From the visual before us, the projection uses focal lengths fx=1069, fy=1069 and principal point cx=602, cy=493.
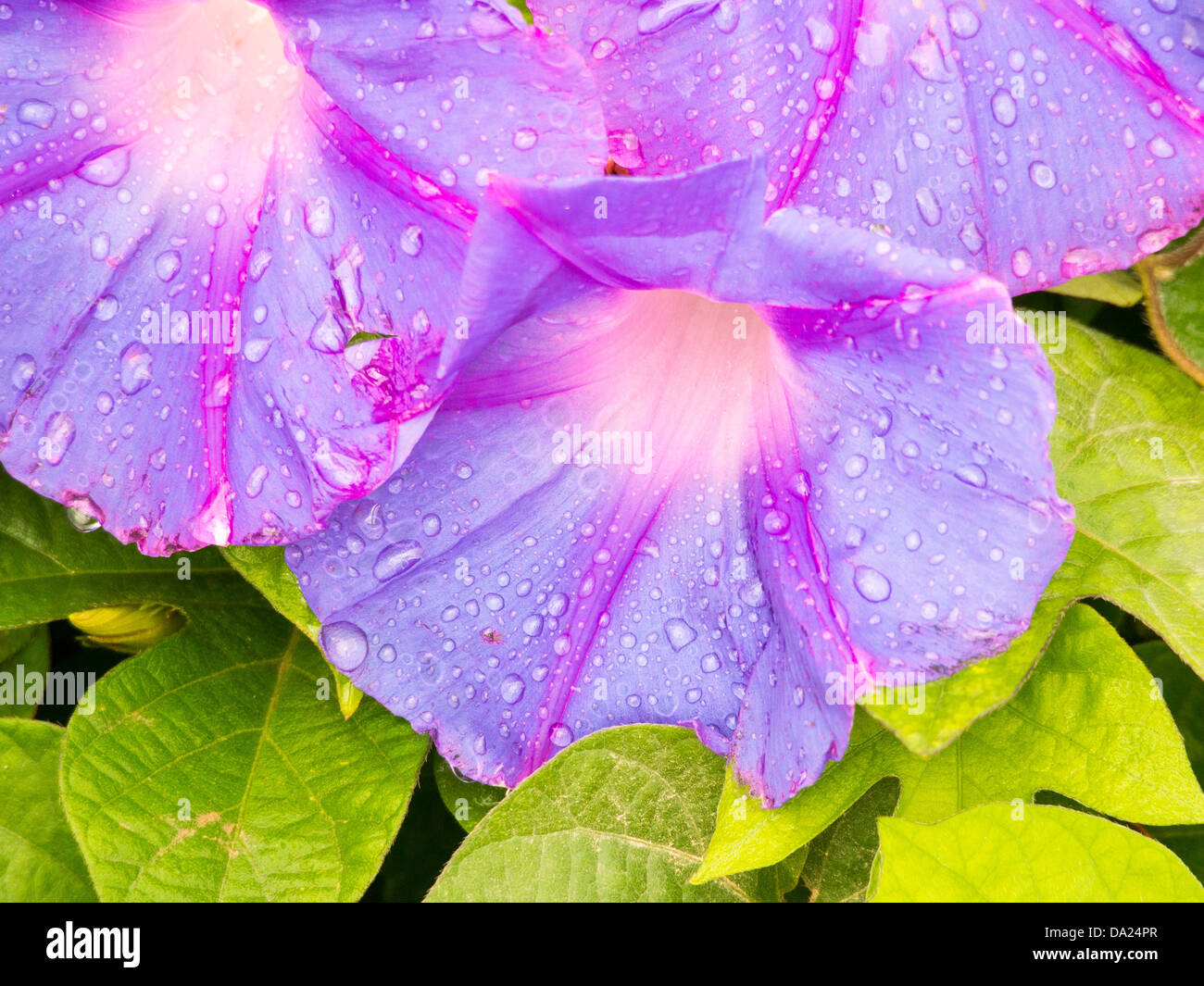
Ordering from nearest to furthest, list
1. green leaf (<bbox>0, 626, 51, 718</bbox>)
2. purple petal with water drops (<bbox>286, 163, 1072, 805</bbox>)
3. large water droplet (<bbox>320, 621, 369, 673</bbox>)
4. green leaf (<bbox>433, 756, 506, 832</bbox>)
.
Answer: purple petal with water drops (<bbox>286, 163, 1072, 805</bbox>) → large water droplet (<bbox>320, 621, 369, 673</bbox>) → green leaf (<bbox>433, 756, 506, 832</bbox>) → green leaf (<bbox>0, 626, 51, 718</bbox>)

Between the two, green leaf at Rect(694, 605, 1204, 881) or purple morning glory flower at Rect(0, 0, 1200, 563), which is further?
green leaf at Rect(694, 605, 1204, 881)

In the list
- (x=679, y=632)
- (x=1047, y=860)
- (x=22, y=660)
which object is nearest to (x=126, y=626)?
(x=22, y=660)

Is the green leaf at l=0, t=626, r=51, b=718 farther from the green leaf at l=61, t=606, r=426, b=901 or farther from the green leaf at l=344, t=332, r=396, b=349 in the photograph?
the green leaf at l=344, t=332, r=396, b=349

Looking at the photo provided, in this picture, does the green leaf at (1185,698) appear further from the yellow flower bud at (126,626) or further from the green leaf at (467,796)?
the yellow flower bud at (126,626)

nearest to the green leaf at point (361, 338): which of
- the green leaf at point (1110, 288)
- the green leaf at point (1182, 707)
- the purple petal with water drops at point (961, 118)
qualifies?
the purple petal with water drops at point (961, 118)

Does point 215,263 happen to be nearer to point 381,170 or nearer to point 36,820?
point 381,170

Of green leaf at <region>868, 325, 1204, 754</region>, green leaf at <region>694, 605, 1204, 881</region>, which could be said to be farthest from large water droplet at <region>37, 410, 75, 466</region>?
green leaf at <region>868, 325, 1204, 754</region>
